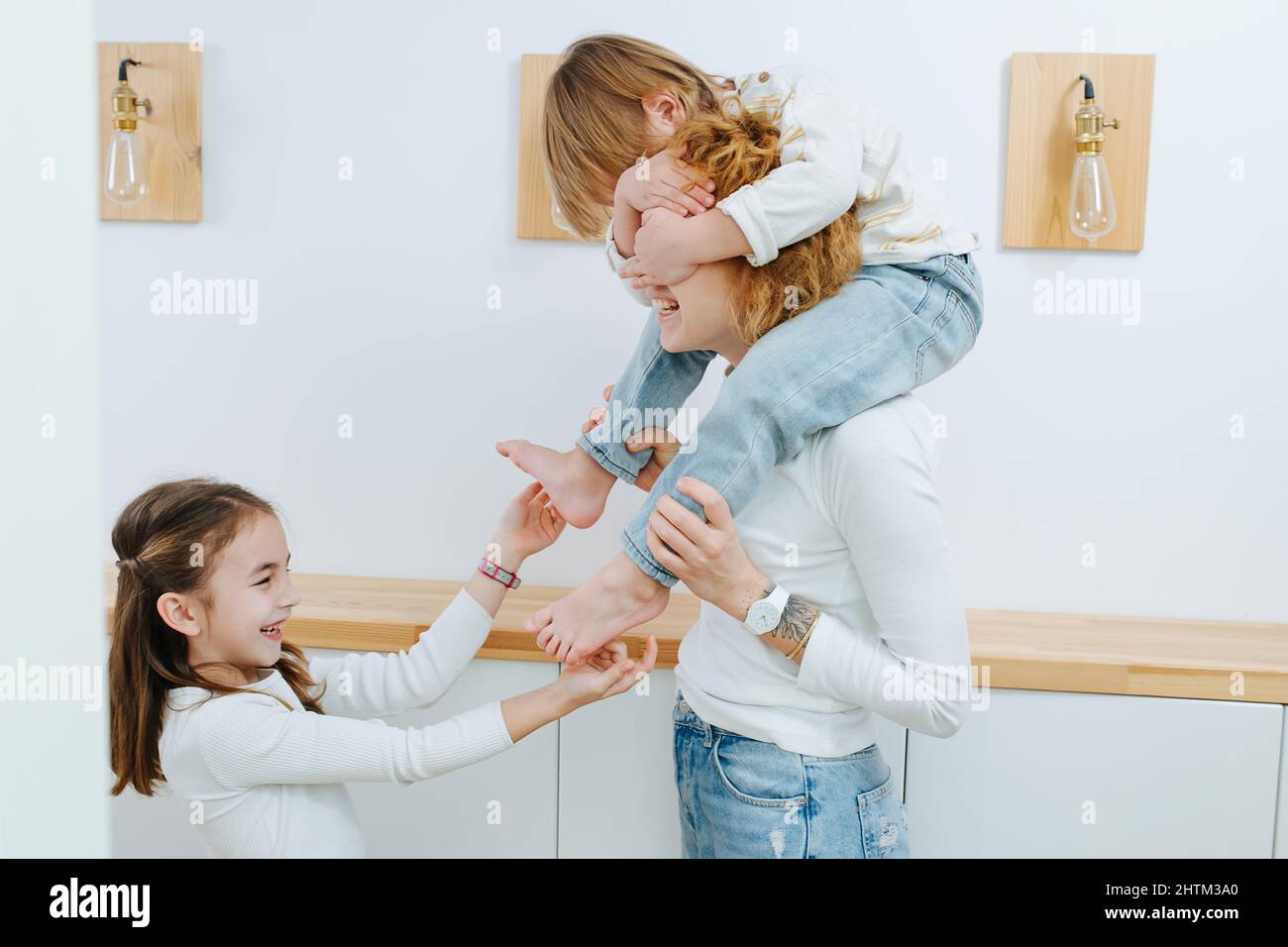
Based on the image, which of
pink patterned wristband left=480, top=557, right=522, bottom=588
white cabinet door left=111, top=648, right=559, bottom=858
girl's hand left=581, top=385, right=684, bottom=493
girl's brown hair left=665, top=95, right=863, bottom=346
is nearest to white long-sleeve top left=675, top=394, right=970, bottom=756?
girl's brown hair left=665, top=95, right=863, bottom=346

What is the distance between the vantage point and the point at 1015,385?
5.90ft

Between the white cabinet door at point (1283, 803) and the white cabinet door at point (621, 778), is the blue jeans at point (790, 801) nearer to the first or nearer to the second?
the white cabinet door at point (621, 778)

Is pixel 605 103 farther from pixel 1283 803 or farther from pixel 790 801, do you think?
pixel 1283 803

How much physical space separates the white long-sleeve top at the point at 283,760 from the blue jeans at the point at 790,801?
26 centimetres

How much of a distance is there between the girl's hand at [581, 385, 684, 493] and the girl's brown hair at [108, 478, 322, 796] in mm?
454

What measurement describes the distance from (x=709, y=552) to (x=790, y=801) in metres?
0.27

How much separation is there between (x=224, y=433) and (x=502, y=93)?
80 cm

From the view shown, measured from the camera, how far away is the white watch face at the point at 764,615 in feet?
3.43
